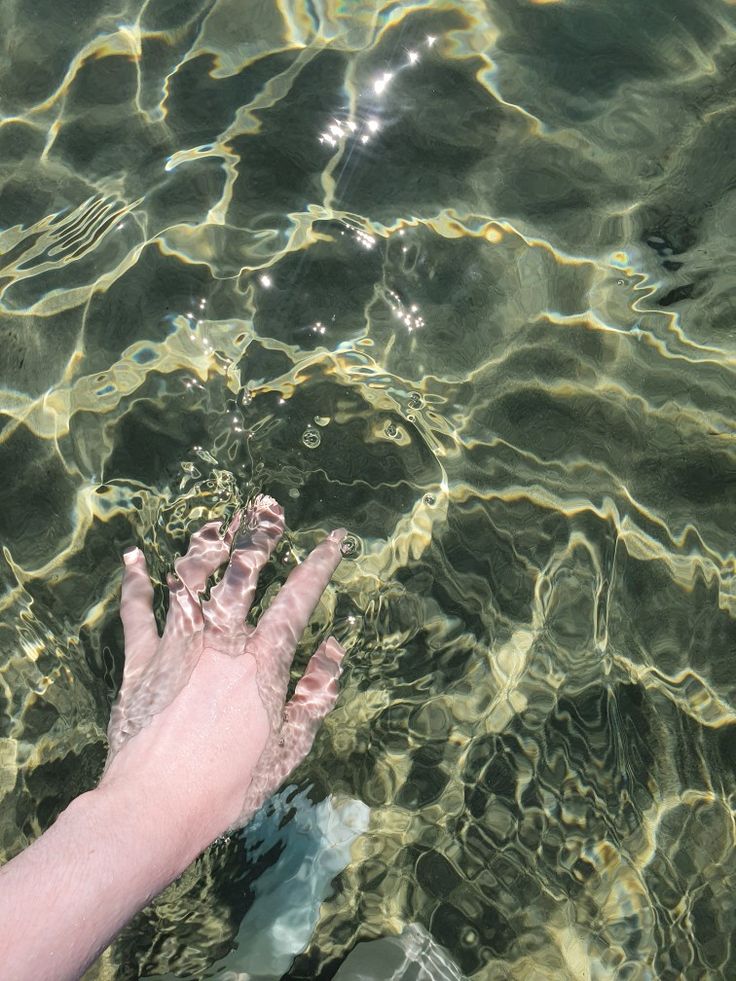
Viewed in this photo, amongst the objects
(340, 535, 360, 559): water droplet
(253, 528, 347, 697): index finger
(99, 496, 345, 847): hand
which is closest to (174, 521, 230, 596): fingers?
(99, 496, 345, 847): hand

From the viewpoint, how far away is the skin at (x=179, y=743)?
2.02m

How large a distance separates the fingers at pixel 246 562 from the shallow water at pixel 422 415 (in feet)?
0.24

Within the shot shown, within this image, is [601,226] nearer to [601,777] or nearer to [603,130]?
[603,130]

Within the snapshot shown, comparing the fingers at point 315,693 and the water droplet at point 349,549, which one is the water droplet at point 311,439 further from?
the fingers at point 315,693

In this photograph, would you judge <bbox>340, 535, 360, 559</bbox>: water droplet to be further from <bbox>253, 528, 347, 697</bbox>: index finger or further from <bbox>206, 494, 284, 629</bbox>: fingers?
<bbox>206, 494, 284, 629</bbox>: fingers

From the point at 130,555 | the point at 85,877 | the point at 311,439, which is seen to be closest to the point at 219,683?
the point at 130,555

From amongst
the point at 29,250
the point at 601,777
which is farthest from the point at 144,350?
the point at 601,777

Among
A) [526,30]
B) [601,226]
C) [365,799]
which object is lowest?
[365,799]

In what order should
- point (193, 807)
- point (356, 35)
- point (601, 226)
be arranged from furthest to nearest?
point (356, 35) → point (601, 226) → point (193, 807)

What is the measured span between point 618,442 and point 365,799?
1352mm

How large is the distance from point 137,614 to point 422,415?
110cm

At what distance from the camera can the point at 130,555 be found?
2.94 meters

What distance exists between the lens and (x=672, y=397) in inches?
118

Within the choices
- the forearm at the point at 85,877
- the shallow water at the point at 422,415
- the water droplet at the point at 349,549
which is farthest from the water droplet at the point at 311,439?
the forearm at the point at 85,877
